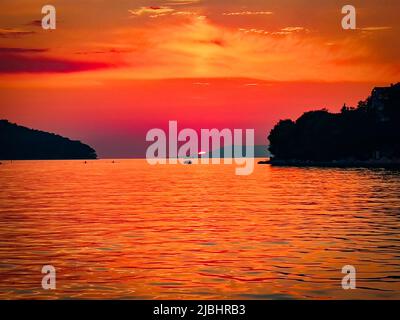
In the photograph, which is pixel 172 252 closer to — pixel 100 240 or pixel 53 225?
pixel 100 240

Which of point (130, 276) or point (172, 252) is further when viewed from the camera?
point (172, 252)

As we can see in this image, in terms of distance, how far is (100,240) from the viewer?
4322cm

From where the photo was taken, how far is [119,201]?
8319cm

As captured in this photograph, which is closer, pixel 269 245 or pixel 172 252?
pixel 172 252

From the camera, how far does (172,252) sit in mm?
37219
